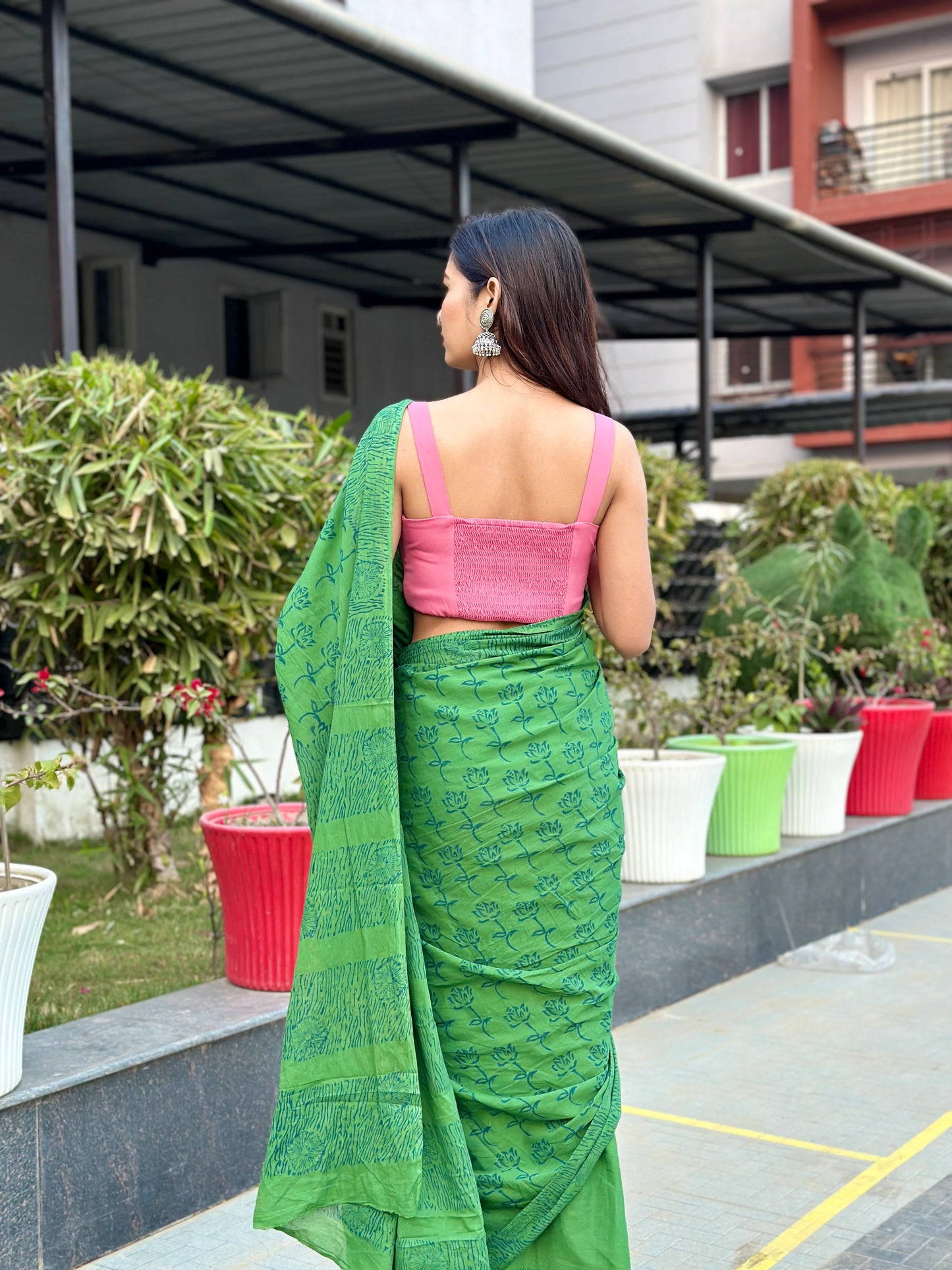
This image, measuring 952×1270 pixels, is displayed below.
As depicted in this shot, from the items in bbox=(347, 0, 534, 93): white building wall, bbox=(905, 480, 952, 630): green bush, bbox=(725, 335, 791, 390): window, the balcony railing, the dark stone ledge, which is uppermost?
the balcony railing

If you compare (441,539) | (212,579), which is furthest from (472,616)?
(212,579)

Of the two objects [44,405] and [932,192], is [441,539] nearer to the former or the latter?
[44,405]

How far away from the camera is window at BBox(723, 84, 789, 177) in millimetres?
20953

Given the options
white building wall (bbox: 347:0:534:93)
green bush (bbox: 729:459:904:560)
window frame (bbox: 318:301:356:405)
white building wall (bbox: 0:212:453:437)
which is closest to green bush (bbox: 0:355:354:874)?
green bush (bbox: 729:459:904:560)

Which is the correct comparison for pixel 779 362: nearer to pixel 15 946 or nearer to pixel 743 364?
pixel 743 364

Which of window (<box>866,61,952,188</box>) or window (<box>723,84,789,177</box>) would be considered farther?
window (<box>723,84,789,177</box>)

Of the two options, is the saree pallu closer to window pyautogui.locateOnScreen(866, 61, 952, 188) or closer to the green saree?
the green saree

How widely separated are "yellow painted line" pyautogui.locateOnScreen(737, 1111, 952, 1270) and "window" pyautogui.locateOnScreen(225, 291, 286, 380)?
12182 mm

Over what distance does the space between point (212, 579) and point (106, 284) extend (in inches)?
373

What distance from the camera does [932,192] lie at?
784 inches

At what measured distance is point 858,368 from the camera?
42.6 feet

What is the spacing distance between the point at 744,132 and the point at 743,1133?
65.5 ft

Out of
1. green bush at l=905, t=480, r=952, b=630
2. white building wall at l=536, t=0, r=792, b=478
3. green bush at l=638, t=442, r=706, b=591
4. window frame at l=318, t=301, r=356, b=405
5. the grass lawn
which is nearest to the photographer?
the grass lawn

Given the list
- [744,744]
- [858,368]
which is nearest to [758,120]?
[858,368]
